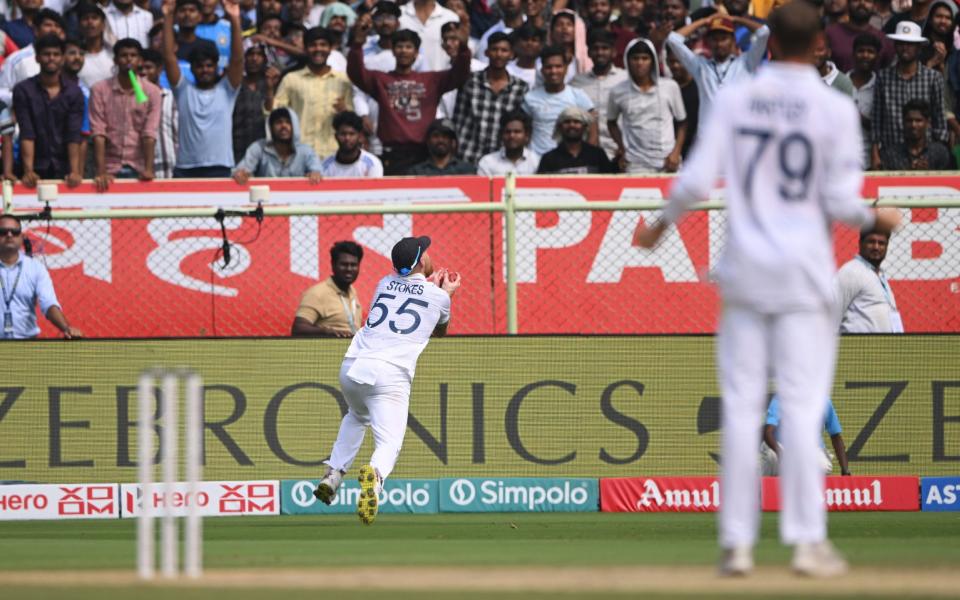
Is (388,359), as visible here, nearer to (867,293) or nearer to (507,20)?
(867,293)

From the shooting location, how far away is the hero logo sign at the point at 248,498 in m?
15.1

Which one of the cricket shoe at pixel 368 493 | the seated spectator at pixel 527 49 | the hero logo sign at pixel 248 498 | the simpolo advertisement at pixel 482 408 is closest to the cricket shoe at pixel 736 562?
the cricket shoe at pixel 368 493

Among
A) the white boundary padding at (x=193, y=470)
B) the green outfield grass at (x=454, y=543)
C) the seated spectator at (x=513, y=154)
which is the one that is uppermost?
the seated spectator at (x=513, y=154)

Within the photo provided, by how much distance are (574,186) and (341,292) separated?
283 cm

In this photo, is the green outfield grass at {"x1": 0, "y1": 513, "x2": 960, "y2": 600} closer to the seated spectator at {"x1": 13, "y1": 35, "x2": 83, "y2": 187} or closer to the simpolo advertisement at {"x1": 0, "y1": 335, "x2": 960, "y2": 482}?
the simpolo advertisement at {"x1": 0, "y1": 335, "x2": 960, "y2": 482}

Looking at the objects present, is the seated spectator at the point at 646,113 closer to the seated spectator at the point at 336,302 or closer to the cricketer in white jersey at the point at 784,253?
the seated spectator at the point at 336,302

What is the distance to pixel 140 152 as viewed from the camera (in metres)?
18.1

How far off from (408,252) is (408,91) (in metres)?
5.43

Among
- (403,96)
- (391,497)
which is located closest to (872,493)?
(391,497)

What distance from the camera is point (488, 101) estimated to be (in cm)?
1861

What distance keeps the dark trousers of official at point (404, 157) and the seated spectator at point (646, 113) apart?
2.22m

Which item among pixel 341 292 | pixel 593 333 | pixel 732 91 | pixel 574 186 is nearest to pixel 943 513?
pixel 593 333

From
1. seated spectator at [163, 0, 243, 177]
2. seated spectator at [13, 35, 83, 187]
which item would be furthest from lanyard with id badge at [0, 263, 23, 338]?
seated spectator at [163, 0, 243, 177]

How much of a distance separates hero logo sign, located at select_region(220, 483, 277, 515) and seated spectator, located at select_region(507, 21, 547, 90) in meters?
6.57
